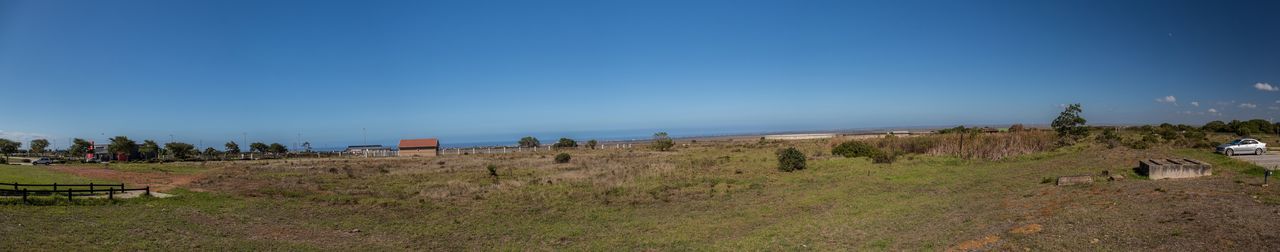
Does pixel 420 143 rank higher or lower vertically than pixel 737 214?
higher

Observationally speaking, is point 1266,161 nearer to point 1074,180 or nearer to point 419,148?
point 1074,180

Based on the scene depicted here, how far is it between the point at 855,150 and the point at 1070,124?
13276 mm

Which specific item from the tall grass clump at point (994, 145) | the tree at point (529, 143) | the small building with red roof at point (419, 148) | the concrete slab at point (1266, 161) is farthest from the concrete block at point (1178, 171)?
the tree at point (529, 143)

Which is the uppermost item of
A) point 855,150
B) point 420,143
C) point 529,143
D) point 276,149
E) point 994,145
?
point 420,143

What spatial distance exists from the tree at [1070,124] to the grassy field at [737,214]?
450 inches

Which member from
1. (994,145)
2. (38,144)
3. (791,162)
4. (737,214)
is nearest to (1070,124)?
(994,145)

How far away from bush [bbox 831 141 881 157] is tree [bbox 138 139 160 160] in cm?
7501

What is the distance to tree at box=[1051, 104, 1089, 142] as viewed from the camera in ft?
116

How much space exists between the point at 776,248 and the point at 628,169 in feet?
75.8

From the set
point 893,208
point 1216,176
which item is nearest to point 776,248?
point 893,208

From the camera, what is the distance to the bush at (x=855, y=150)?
34206 millimetres

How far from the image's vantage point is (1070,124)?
116 feet

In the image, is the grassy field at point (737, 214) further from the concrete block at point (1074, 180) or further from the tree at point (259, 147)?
the tree at point (259, 147)

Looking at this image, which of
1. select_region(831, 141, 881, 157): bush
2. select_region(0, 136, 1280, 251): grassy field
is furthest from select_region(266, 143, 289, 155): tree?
select_region(831, 141, 881, 157): bush
